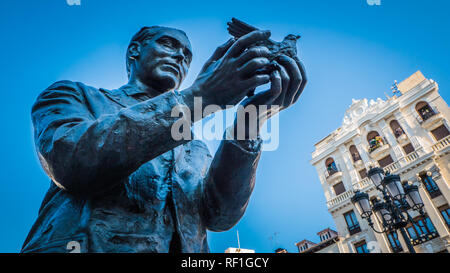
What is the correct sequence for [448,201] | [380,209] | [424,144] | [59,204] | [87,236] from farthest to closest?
[424,144] → [448,201] → [380,209] → [59,204] → [87,236]

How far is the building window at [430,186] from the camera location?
57.0 feet

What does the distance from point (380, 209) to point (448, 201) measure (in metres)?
12.2

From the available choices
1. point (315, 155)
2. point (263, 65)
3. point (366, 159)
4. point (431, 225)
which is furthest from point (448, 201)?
point (263, 65)

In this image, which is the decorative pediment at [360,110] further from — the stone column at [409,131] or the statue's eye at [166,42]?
the statue's eye at [166,42]

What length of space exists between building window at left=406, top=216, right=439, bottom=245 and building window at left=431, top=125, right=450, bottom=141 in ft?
18.6

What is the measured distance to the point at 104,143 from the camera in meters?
1.04

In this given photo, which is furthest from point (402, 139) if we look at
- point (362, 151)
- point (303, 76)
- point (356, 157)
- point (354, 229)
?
point (303, 76)

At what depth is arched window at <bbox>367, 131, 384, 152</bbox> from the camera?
21.2 m

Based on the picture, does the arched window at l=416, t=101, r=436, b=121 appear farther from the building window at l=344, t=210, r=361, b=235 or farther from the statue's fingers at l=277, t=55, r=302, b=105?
the statue's fingers at l=277, t=55, r=302, b=105

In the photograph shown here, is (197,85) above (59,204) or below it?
above

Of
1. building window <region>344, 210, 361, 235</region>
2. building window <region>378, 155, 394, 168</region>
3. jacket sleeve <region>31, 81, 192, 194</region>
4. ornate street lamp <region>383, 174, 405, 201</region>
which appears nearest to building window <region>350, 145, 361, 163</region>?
building window <region>378, 155, 394, 168</region>

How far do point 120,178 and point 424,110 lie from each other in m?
24.5

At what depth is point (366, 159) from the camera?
21484 mm

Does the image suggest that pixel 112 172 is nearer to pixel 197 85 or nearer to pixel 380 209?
pixel 197 85
